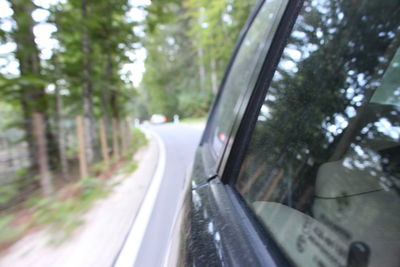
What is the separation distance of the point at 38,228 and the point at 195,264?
3167 mm

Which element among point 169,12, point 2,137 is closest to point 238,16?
point 169,12

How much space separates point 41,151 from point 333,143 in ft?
15.1

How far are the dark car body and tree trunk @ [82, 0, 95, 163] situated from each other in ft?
17.8

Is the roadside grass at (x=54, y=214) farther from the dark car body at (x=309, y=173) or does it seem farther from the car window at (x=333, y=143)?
the car window at (x=333, y=143)

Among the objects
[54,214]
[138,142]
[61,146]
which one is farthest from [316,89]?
[138,142]

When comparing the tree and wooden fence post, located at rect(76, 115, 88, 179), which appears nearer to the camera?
the tree

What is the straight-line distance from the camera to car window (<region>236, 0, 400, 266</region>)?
706 millimetres

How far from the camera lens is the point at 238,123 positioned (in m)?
1.29

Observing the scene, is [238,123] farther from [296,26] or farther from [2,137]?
[2,137]

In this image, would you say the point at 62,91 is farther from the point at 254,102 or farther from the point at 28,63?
the point at 254,102

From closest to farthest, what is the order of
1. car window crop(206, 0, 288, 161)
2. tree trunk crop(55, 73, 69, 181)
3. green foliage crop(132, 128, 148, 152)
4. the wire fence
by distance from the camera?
car window crop(206, 0, 288, 161)
the wire fence
tree trunk crop(55, 73, 69, 181)
green foliage crop(132, 128, 148, 152)

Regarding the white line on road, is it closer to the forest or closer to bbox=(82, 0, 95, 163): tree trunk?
the forest

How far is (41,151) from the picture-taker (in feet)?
13.9

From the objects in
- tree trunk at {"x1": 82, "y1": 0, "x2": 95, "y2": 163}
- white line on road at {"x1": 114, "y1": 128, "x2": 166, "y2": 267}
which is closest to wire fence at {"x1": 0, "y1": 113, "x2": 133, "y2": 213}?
tree trunk at {"x1": 82, "y1": 0, "x2": 95, "y2": 163}
